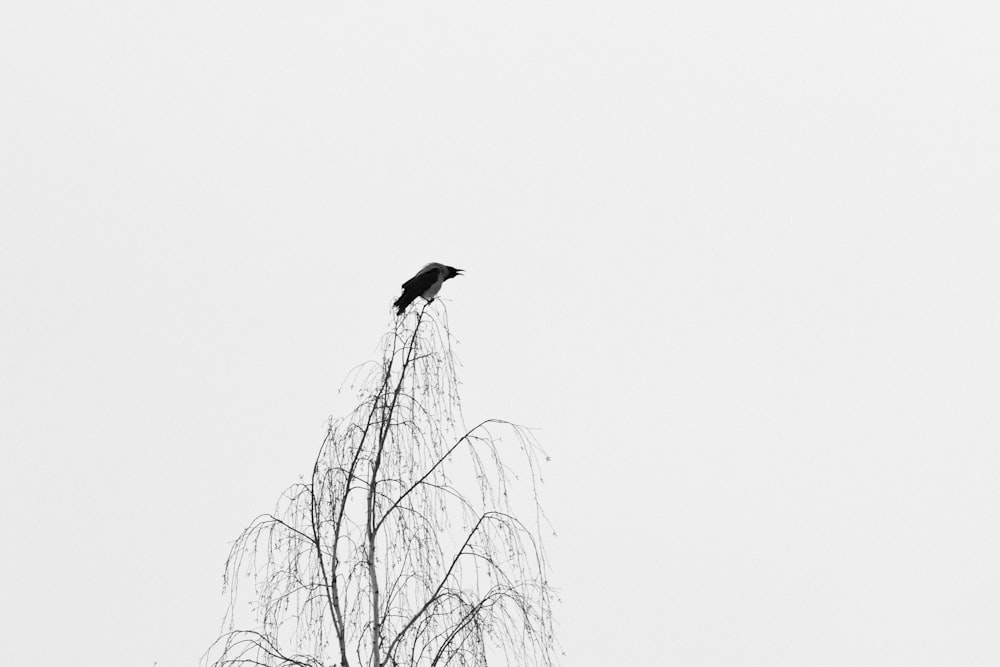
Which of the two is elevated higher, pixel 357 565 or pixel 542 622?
pixel 357 565

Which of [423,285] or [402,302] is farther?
[423,285]

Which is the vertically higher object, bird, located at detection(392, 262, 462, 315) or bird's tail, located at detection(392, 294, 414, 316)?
bird, located at detection(392, 262, 462, 315)

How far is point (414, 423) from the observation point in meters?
6.14

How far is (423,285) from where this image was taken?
853 cm

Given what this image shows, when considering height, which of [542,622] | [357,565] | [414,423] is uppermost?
[414,423]

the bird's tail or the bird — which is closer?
the bird's tail

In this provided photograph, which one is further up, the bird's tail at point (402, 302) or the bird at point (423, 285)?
the bird at point (423, 285)

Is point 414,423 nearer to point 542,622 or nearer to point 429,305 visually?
point 429,305

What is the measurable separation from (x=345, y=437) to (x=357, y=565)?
590mm

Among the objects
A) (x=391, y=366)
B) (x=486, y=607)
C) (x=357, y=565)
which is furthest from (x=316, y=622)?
(x=391, y=366)

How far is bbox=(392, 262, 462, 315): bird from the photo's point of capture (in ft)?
27.5

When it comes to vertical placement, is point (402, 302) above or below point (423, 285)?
below

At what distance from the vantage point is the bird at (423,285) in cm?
838

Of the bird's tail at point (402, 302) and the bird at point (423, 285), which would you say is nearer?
the bird's tail at point (402, 302)
